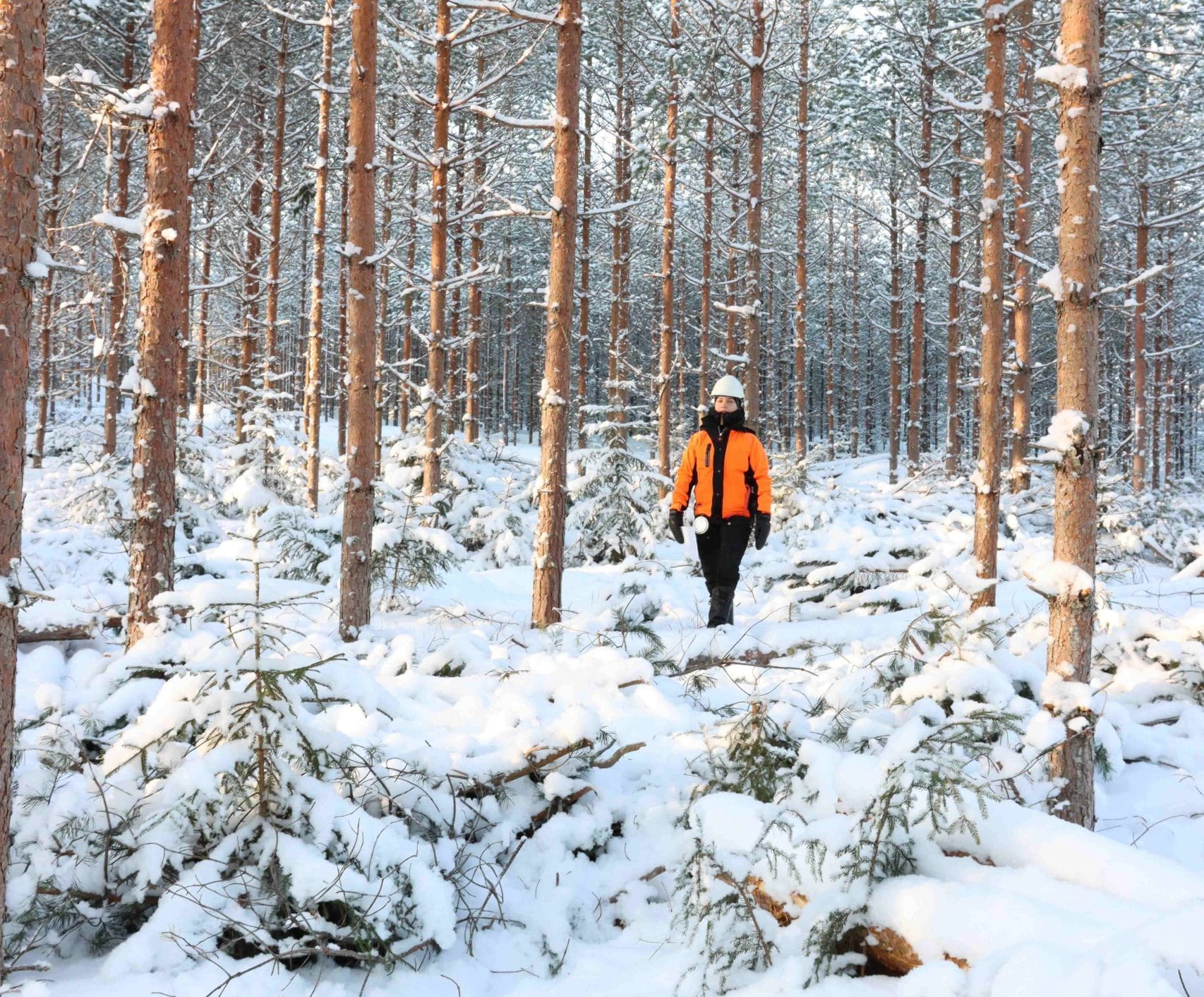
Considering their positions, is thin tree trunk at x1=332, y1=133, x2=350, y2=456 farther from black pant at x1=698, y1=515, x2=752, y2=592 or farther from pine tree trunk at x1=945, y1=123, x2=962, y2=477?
pine tree trunk at x1=945, y1=123, x2=962, y2=477

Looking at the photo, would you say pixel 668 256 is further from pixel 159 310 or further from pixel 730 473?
pixel 159 310

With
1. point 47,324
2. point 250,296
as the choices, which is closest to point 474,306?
point 250,296

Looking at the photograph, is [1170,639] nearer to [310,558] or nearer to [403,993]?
[403,993]

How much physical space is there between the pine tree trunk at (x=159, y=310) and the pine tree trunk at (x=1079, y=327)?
5026mm

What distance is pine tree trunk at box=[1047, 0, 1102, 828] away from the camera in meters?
Result: 3.54

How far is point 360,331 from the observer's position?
6.59 metres

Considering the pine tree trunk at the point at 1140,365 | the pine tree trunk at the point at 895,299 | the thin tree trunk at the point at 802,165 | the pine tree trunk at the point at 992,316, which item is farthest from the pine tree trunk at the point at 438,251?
the pine tree trunk at the point at 1140,365

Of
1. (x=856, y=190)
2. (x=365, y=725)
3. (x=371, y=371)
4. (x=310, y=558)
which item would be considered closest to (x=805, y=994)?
(x=365, y=725)

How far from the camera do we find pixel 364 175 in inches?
260

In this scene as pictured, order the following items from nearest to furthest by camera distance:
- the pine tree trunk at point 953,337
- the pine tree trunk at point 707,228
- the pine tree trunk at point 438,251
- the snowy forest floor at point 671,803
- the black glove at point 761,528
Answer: the snowy forest floor at point 671,803
the black glove at point 761,528
the pine tree trunk at point 438,251
the pine tree trunk at point 707,228
the pine tree trunk at point 953,337

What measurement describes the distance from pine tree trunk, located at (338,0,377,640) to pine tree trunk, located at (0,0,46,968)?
13.5 ft

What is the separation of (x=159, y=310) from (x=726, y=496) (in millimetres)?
4362

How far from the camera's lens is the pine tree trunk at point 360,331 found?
6.59 metres

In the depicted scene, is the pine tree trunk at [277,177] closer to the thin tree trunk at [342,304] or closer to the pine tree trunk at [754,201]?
the thin tree trunk at [342,304]
